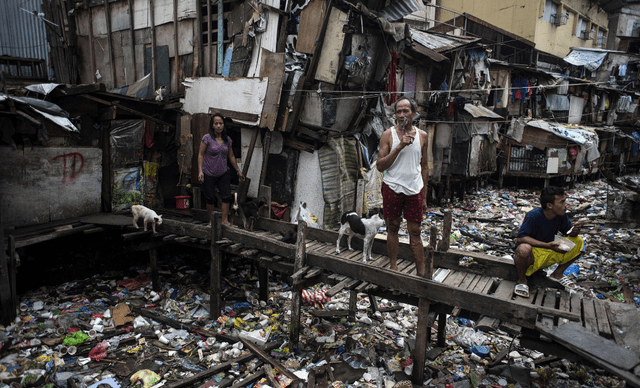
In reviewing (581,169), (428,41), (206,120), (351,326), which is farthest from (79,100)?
(581,169)

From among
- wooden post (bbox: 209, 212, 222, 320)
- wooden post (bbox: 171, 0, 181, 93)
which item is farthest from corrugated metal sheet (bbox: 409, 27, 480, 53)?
wooden post (bbox: 209, 212, 222, 320)

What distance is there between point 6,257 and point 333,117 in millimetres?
6535

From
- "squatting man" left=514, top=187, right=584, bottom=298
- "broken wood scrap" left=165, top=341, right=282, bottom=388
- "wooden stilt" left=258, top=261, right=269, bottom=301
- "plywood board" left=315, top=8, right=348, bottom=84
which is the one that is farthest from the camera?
"plywood board" left=315, top=8, right=348, bottom=84

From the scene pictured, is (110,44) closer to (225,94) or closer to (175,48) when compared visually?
(175,48)

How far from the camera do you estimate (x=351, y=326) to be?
6.09 meters

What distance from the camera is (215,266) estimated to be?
6352mm

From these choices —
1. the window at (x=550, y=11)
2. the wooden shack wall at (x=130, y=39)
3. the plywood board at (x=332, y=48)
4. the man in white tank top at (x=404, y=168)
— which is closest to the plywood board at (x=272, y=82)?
the plywood board at (x=332, y=48)

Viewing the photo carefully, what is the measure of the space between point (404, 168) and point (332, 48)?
4.93m

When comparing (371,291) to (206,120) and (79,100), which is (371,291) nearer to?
(206,120)

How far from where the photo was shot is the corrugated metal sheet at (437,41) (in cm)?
1293

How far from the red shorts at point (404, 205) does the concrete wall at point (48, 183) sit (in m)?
6.63

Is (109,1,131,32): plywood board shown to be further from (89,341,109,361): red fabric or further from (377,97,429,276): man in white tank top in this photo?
(377,97,429,276): man in white tank top

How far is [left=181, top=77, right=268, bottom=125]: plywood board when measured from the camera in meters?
8.07

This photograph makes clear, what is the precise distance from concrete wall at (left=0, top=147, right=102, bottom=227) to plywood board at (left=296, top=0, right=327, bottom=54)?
4980 millimetres
